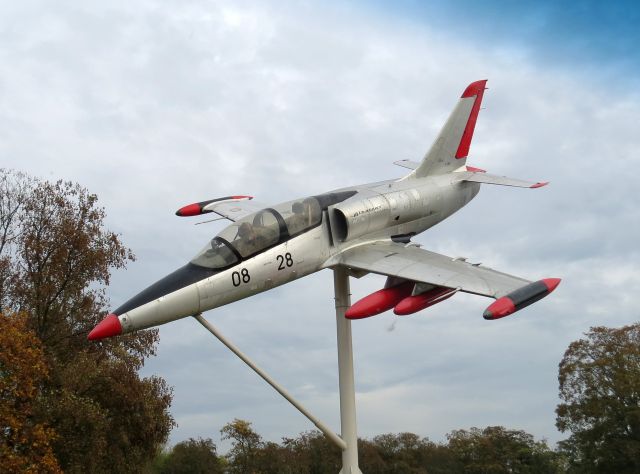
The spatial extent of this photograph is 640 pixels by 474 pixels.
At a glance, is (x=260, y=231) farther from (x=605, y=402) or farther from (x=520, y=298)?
(x=605, y=402)

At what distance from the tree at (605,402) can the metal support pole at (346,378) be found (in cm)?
2746

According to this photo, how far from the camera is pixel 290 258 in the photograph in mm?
16078

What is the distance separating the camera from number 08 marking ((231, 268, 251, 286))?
15.1 meters

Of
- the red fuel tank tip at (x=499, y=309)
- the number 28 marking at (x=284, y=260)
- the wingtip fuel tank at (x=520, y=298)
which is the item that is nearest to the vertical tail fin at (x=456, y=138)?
the number 28 marking at (x=284, y=260)

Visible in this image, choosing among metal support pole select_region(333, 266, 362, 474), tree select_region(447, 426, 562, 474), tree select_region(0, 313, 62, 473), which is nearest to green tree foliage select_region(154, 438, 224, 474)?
tree select_region(447, 426, 562, 474)

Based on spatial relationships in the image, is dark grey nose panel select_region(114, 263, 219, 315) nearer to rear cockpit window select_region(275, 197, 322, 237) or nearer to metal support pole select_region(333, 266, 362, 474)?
rear cockpit window select_region(275, 197, 322, 237)

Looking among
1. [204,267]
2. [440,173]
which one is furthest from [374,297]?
[440,173]

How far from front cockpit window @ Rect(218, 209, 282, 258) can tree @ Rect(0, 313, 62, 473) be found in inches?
382

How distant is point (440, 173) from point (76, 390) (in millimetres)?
14510

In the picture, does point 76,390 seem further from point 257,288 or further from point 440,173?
point 440,173

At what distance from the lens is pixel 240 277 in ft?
49.9

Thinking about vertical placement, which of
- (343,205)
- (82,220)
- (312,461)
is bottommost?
(312,461)

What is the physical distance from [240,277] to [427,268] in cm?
411

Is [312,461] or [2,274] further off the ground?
[2,274]
